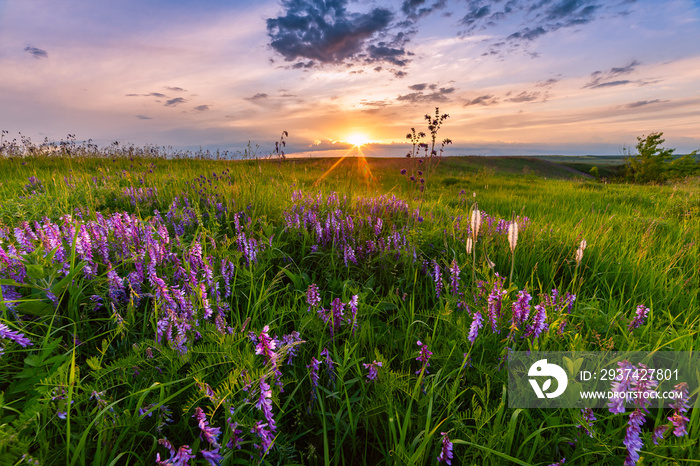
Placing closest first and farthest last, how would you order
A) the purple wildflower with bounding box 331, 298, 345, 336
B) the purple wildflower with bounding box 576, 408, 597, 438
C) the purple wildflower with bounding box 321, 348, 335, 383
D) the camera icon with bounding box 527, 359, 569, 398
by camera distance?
1. the purple wildflower with bounding box 576, 408, 597, 438
2. the camera icon with bounding box 527, 359, 569, 398
3. the purple wildflower with bounding box 321, 348, 335, 383
4. the purple wildflower with bounding box 331, 298, 345, 336

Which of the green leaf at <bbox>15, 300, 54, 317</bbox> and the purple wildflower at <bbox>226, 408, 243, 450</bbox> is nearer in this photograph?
the purple wildflower at <bbox>226, 408, 243, 450</bbox>

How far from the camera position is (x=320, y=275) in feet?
10.4

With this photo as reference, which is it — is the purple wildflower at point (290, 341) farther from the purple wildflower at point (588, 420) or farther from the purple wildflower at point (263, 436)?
the purple wildflower at point (588, 420)

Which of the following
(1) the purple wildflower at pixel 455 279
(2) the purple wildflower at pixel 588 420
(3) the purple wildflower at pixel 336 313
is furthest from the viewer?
(1) the purple wildflower at pixel 455 279

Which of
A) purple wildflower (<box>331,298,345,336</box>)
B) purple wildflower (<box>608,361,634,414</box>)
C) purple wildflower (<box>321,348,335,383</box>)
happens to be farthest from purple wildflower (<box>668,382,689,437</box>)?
purple wildflower (<box>331,298,345,336</box>)

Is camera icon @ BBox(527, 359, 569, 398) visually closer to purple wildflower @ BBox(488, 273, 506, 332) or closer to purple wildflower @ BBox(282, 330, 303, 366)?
purple wildflower @ BBox(488, 273, 506, 332)

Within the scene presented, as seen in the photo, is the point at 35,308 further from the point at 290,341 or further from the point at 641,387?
the point at 641,387

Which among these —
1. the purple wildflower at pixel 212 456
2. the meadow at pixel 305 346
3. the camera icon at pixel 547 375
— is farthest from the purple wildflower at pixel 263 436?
the camera icon at pixel 547 375

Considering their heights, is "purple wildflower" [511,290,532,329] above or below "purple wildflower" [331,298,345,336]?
above

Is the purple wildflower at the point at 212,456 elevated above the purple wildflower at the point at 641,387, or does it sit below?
below

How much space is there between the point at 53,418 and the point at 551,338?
97.6 inches

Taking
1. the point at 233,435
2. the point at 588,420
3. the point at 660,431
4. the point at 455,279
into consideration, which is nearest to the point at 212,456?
the point at 233,435

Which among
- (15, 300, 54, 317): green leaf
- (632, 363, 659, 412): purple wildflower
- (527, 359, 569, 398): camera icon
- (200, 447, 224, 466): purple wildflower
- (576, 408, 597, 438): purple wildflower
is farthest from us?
(15, 300, 54, 317): green leaf

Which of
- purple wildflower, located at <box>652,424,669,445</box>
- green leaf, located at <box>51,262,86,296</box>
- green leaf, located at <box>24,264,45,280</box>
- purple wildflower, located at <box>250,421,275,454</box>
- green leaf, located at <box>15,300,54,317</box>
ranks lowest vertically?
purple wildflower, located at <box>250,421,275,454</box>
